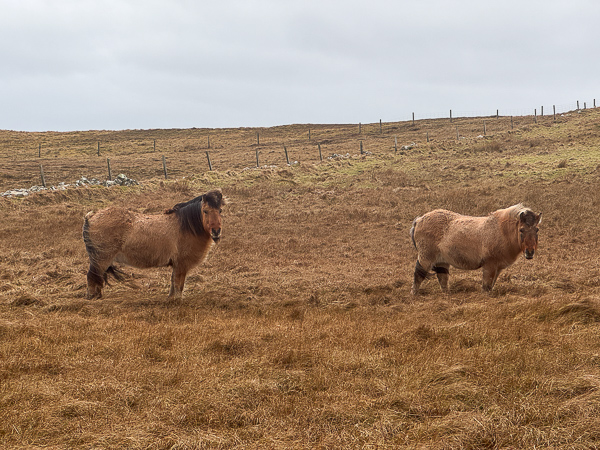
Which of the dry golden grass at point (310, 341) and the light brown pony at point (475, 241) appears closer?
the dry golden grass at point (310, 341)

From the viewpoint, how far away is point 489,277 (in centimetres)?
970

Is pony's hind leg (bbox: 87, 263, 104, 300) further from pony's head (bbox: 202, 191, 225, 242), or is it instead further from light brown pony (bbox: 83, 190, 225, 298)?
pony's head (bbox: 202, 191, 225, 242)

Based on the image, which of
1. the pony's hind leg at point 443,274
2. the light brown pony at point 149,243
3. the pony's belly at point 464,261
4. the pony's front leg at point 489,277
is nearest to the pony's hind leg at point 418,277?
the pony's hind leg at point 443,274

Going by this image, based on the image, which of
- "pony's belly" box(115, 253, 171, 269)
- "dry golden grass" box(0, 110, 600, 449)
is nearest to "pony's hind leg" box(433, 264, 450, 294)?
"dry golden grass" box(0, 110, 600, 449)

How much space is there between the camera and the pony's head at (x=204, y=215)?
1003cm

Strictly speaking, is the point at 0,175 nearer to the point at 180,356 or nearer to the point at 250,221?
the point at 250,221

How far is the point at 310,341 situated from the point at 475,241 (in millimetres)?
4812

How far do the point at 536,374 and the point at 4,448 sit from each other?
194 inches

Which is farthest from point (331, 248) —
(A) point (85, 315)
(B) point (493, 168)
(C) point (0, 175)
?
(C) point (0, 175)

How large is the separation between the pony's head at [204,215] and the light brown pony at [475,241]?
14.4ft

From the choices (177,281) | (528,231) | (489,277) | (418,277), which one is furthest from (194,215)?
(528,231)

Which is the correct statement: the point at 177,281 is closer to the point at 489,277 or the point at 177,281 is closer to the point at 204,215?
the point at 204,215

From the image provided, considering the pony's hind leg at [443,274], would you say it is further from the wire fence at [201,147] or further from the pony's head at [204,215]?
the wire fence at [201,147]

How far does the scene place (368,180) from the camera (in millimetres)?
28266
